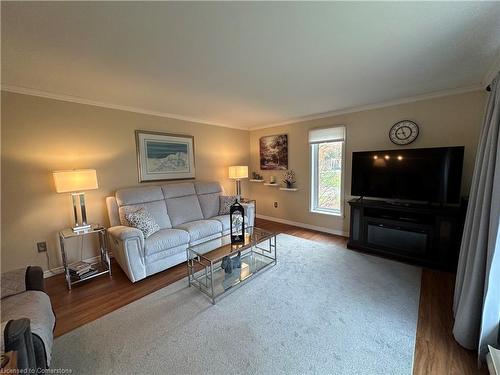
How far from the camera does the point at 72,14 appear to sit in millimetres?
1284

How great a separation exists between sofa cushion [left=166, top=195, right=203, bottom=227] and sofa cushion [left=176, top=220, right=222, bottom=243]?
0.15 metres

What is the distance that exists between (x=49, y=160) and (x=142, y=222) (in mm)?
1358

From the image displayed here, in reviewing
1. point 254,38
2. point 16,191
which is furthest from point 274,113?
point 16,191

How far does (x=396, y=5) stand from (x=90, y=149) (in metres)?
3.57

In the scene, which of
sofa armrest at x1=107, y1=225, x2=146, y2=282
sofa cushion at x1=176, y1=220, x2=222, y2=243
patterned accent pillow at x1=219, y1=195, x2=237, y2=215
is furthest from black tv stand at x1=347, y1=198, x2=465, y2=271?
sofa armrest at x1=107, y1=225, x2=146, y2=282

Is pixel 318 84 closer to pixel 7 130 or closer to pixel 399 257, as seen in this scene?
pixel 399 257

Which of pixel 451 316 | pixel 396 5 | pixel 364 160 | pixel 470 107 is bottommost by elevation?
pixel 451 316

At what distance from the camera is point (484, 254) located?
147cm

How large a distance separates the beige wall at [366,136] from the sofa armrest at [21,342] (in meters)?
3.99

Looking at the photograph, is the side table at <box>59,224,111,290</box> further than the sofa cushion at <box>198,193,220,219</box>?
No

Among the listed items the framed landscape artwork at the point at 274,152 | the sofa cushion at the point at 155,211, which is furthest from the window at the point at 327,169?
the sofa cushion at the point at 155,211

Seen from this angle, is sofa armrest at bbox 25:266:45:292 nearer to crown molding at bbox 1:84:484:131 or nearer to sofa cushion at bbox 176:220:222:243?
sofa cushion at bbox 176:220:222:243

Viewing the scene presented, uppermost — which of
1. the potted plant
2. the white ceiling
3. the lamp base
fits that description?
the white ceiling

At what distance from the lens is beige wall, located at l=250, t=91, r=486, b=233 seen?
2.70 m
